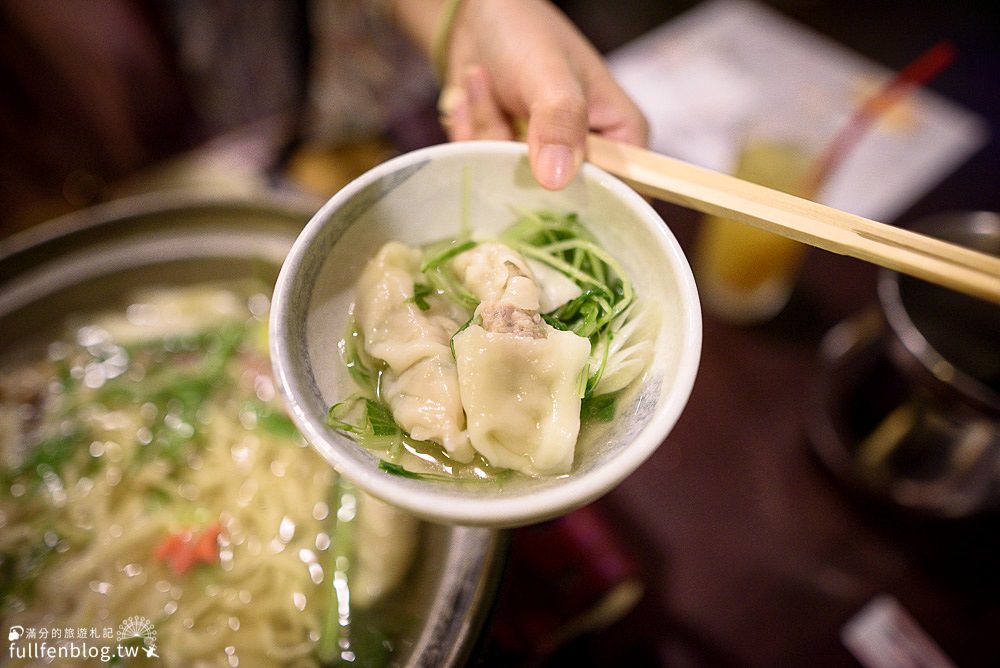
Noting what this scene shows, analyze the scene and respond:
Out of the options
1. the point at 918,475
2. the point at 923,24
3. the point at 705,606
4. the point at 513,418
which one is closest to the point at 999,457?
the point at 918,475

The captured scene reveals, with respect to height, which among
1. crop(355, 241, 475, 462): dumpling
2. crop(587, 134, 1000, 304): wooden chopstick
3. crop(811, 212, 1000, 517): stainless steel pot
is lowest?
crop(811, 212, 1000, 517): stainless steel pot

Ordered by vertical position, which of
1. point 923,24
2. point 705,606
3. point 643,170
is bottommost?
point 705,606

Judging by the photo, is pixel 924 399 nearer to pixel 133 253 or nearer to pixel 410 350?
pixel 410 350

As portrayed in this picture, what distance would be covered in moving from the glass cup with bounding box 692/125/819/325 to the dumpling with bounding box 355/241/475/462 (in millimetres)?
1421

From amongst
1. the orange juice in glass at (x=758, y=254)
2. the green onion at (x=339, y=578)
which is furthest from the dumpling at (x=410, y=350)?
the orange juice in glass at (x=758, y=254)

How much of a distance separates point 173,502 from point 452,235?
1.01m

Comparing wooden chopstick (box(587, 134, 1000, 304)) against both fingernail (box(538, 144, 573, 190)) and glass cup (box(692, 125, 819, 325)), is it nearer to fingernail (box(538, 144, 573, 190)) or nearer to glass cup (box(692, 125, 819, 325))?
fingernail (box(538, 144, 573, 190))

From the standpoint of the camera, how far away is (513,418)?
971mm

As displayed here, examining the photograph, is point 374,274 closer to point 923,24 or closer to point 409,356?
point 409,356

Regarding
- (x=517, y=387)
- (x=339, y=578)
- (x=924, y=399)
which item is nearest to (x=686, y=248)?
(x=924, y=399)

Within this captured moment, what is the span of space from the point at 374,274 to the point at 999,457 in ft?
A: 6.40

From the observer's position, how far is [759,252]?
6.95 ft

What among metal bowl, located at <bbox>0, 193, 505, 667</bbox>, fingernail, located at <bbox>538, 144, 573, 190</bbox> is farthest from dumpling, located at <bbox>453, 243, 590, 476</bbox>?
metal bowl, located at <bbox>0, 193, 505, 667</bbox>

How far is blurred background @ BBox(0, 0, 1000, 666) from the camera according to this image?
1604 millimetres
